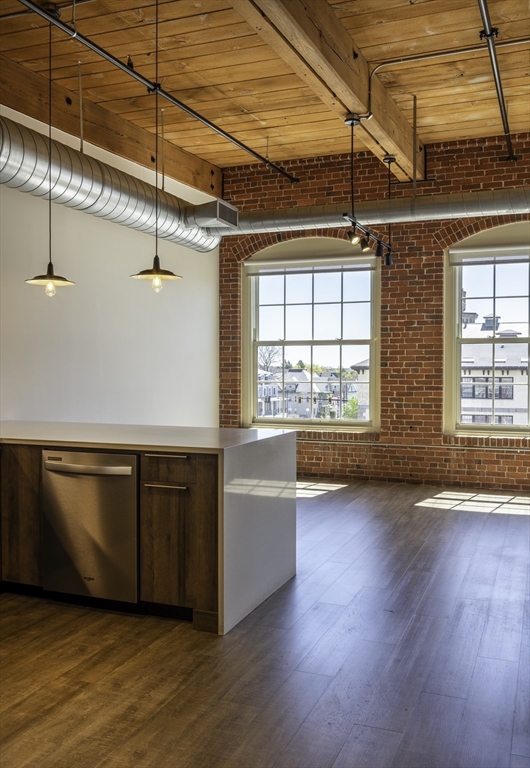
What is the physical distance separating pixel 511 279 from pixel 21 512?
5970 mm

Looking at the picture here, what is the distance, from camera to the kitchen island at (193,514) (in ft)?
11.9

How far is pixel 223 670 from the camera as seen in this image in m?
3.14

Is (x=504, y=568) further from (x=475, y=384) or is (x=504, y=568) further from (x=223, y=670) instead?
(x=475, y=384)

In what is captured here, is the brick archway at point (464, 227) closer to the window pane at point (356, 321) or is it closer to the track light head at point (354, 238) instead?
the window pane at point (356, 321)

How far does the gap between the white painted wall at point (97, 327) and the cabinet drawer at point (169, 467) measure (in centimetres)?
212

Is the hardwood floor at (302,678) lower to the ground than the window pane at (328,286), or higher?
lower

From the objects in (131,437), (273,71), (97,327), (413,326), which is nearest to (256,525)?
(131,437)

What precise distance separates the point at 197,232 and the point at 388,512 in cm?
330

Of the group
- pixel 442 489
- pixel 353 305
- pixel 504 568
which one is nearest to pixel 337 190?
pixel 353 305

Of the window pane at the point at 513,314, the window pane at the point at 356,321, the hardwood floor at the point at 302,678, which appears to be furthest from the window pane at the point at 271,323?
the hardwood floor at the point at 302,678

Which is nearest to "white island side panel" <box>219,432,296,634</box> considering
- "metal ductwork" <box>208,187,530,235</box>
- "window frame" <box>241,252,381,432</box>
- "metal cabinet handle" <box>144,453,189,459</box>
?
"metal cabinet handle" <box>144,453,189,459</box>

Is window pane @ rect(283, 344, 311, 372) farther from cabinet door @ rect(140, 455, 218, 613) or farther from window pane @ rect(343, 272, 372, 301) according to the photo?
cabinet door @ rect(140, 455, 218, 613)

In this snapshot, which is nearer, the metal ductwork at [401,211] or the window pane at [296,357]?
the metal ductwork at [401,211]

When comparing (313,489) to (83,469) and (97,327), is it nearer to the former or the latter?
(97,327)
